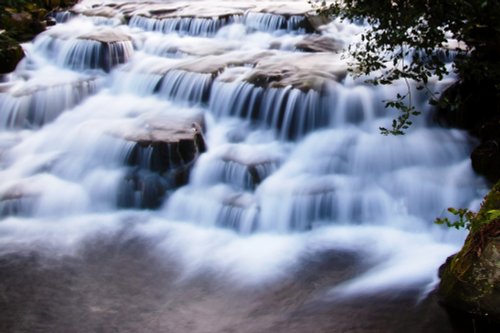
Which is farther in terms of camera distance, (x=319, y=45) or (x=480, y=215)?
(x=319, y=45)

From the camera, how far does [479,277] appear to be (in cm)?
446

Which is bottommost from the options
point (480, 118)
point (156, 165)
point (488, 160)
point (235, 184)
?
point (235, 184)

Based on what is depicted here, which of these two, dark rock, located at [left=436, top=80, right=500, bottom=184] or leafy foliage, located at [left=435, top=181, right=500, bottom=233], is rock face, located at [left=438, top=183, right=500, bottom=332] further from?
dark rock, located at [left=436, top=80, right=500, bottom=184]

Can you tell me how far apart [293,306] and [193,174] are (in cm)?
303

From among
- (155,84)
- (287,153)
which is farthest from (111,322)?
(155,84)

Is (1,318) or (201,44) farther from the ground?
(201,44)

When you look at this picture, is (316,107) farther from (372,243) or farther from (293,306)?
(293,306)

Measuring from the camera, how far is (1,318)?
16.8ft

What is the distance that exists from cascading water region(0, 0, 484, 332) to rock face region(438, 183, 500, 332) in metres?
0.60

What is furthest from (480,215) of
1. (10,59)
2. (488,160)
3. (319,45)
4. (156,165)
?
(10,59)

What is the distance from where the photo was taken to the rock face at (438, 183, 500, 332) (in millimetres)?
4410

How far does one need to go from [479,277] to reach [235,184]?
3666 mm

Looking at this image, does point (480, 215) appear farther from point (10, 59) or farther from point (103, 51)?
point (10, 59)

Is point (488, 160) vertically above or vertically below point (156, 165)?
above
